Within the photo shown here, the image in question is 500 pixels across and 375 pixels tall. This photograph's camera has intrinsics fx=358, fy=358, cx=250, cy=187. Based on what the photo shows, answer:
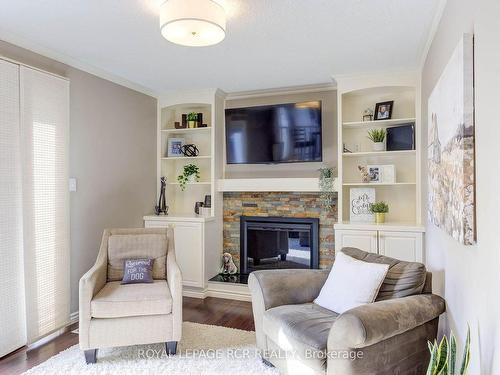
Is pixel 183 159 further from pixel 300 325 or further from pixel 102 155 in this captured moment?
pixel 300 325

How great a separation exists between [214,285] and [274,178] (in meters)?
1.39

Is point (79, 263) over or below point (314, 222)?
below

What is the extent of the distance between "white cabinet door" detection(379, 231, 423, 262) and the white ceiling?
157cm

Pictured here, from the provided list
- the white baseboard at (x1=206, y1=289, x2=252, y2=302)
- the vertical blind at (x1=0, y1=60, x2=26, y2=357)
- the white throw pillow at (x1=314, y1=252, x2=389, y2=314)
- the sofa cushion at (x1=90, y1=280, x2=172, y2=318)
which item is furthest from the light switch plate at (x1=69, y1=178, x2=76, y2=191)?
the white throw pillow at (x1=314, y1=252, x2=389, y2=314)

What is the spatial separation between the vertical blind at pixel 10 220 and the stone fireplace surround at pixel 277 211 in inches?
87.8

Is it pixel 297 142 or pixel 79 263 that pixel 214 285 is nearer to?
pixel 79 263

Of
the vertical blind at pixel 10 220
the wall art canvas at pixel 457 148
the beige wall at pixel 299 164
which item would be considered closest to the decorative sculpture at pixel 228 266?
the beige wall at pixel 299 164

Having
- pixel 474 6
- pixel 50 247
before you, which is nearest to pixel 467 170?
pixel 474 6

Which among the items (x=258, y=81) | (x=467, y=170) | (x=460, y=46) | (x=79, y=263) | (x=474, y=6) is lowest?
(x=79, y=263)

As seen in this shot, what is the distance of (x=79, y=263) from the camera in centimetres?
329

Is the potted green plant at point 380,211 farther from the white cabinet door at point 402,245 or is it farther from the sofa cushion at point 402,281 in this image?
the sofa cushion at point 402,281

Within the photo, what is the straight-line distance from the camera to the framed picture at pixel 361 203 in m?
3.67

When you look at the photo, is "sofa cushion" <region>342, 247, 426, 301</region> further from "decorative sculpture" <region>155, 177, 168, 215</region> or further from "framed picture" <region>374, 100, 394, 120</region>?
"decorative sculpture" <region>155, 177, 168, 215</region>

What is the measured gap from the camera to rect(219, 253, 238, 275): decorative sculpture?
14.1ft
